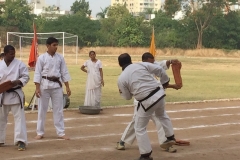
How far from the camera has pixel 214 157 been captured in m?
7.72

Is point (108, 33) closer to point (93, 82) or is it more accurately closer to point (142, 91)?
point (93, 82)

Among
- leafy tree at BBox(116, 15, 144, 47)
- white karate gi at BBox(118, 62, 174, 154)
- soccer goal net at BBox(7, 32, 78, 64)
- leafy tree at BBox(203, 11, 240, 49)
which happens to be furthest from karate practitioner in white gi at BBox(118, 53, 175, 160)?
leafy tree at BBox(203, 11, 240, 49)

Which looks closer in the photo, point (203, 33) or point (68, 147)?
point (68, 147)

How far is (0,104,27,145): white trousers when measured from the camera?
7.93m

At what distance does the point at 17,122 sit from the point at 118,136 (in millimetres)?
2224

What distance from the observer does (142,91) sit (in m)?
7.10

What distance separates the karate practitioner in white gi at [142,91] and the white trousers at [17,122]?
1.82 meters

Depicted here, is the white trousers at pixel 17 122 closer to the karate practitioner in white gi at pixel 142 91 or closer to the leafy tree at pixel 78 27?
the karate practitioner in white gi at pixel 142 91

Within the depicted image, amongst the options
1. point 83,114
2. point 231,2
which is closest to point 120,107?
point 83,114

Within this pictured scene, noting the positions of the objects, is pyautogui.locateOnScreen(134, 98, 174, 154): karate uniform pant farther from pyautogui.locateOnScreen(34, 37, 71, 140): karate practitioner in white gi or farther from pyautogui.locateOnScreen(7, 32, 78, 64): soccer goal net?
pyautogui.locateOnScreen(7, 32, 78, 64): soccer goal net

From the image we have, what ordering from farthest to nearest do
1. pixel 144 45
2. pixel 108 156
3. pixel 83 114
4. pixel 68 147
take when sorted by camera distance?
pixel 144 45 → pixel 83 114 → pixel 68 147 → pixel 108 156

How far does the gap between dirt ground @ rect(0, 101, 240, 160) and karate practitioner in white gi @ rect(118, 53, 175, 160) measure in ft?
1.76

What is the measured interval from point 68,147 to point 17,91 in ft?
4.10

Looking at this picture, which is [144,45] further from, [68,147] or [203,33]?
[68,147]
